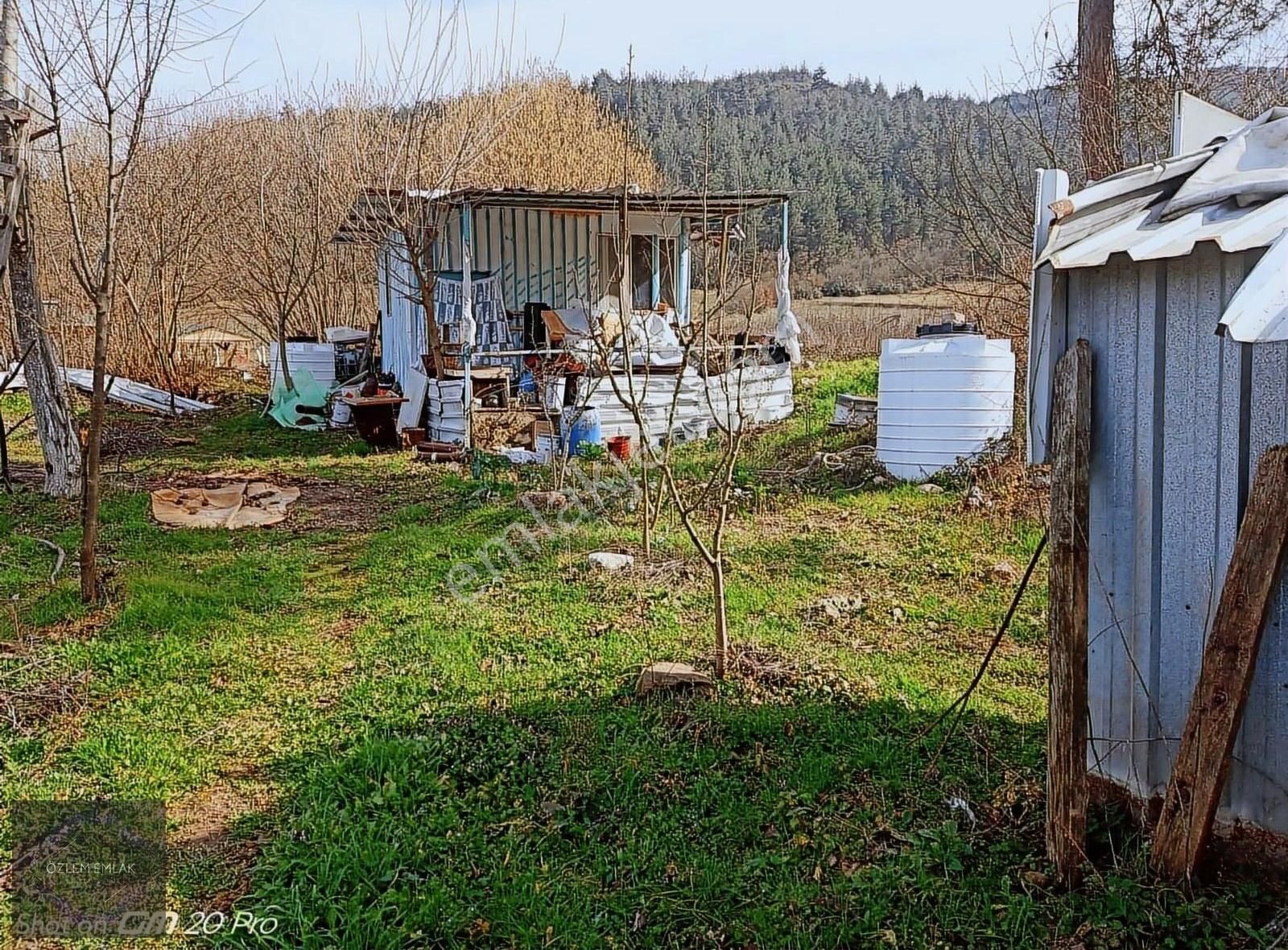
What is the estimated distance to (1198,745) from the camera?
2.45 m

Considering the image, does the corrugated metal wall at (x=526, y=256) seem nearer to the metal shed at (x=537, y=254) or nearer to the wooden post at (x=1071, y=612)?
the metal shed at (x=537, y=254)

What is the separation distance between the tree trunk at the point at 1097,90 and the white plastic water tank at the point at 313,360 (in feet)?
36.8

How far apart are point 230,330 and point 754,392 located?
50.9 feet

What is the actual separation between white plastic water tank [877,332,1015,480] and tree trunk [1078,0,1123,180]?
6.02ft

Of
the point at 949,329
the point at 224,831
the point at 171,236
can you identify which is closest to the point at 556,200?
the point at 949,329

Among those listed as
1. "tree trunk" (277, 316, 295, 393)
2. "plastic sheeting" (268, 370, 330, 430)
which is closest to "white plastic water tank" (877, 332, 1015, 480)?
"plastic sheeting" (268, 370, 330, 430)

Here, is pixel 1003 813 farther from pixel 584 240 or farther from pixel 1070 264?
pixel 584 240

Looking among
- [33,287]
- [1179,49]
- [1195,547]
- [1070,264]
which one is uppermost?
[1179,49]

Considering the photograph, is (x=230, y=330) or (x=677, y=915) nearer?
(x=677, y=915)

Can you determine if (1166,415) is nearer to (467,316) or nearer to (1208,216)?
(1208,216)

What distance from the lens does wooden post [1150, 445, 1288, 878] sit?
2285mm

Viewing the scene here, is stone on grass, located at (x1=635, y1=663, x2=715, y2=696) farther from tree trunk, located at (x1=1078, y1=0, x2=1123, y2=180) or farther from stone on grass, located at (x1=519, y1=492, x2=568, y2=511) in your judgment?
tree trunk, located at (x1=1078, y1=0, x2=1123, y2=180)

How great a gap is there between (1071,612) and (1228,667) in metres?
0.42

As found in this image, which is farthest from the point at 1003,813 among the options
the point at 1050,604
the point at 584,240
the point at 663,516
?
the point at 584,240
